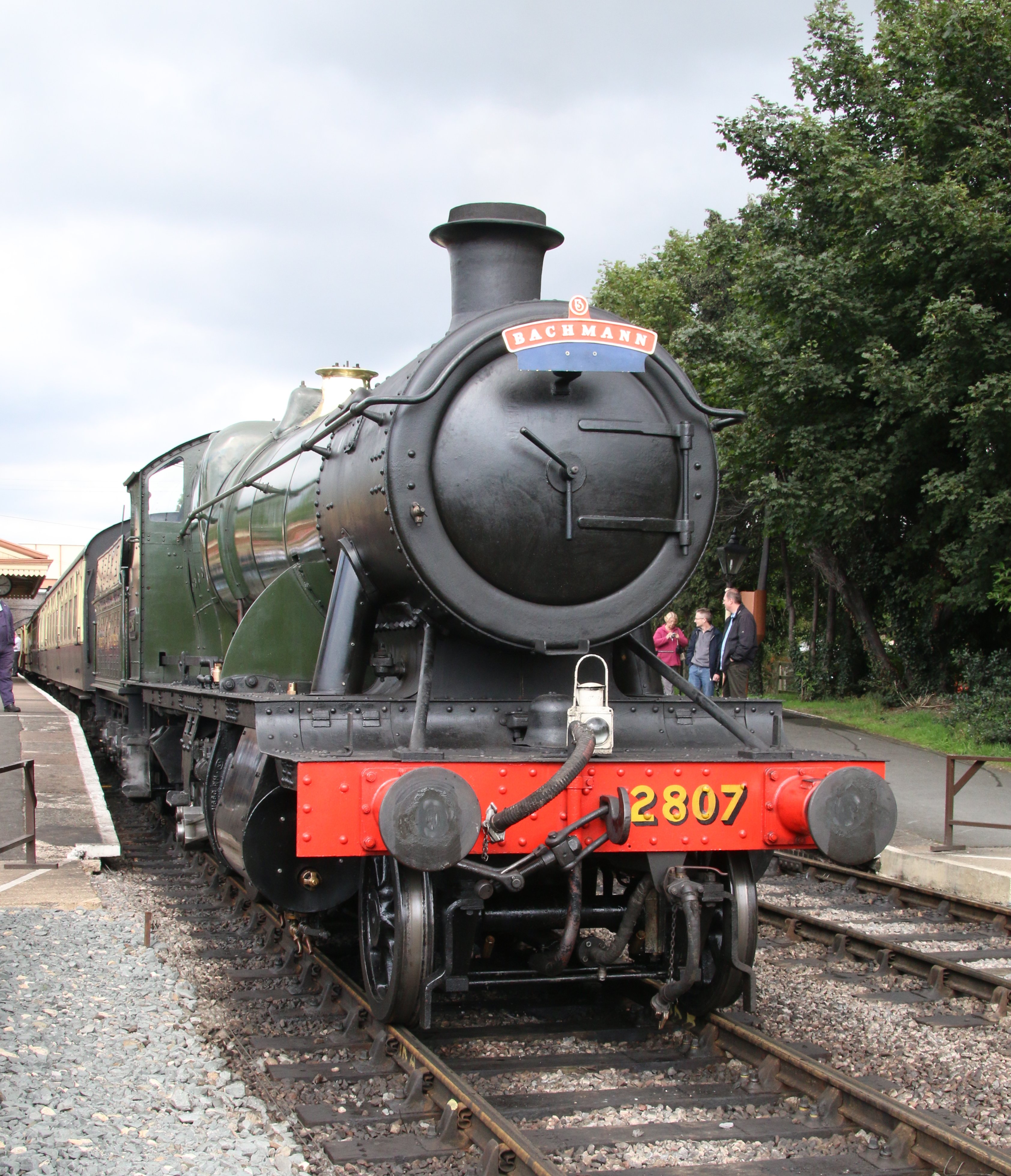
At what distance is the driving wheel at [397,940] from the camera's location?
4012mm

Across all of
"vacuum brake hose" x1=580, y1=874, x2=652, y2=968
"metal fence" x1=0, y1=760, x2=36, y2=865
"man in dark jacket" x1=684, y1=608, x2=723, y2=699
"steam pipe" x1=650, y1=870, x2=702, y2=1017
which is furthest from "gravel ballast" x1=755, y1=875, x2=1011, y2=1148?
"man in dark jacket" x1=684, y1=608, x2=723, y2=699

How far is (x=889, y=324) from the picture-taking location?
599 inches

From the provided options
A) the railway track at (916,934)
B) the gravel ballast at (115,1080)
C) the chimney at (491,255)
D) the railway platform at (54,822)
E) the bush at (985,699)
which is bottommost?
the railway track at (916,934)

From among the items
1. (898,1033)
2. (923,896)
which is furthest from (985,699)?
(898,1033)

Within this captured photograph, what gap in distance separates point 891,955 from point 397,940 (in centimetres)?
284

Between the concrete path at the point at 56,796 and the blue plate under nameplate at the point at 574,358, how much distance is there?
190 inches

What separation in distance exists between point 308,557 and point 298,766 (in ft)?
6.97

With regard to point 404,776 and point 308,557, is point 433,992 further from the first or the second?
point 308,557

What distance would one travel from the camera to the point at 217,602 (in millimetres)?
7926

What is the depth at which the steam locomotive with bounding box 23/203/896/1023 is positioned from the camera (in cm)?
397

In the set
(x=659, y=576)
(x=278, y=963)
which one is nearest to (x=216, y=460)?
(x=278, y=963)

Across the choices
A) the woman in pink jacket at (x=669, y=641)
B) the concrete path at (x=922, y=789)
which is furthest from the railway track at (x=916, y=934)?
the woman in pink jacket at (x=669, y=641)

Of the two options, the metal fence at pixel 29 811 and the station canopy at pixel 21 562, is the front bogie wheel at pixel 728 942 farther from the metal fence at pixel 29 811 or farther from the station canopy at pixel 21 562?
the station canopy at pixel 21 562

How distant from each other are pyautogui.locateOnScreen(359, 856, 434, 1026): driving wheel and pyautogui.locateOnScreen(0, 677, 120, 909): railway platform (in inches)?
100
